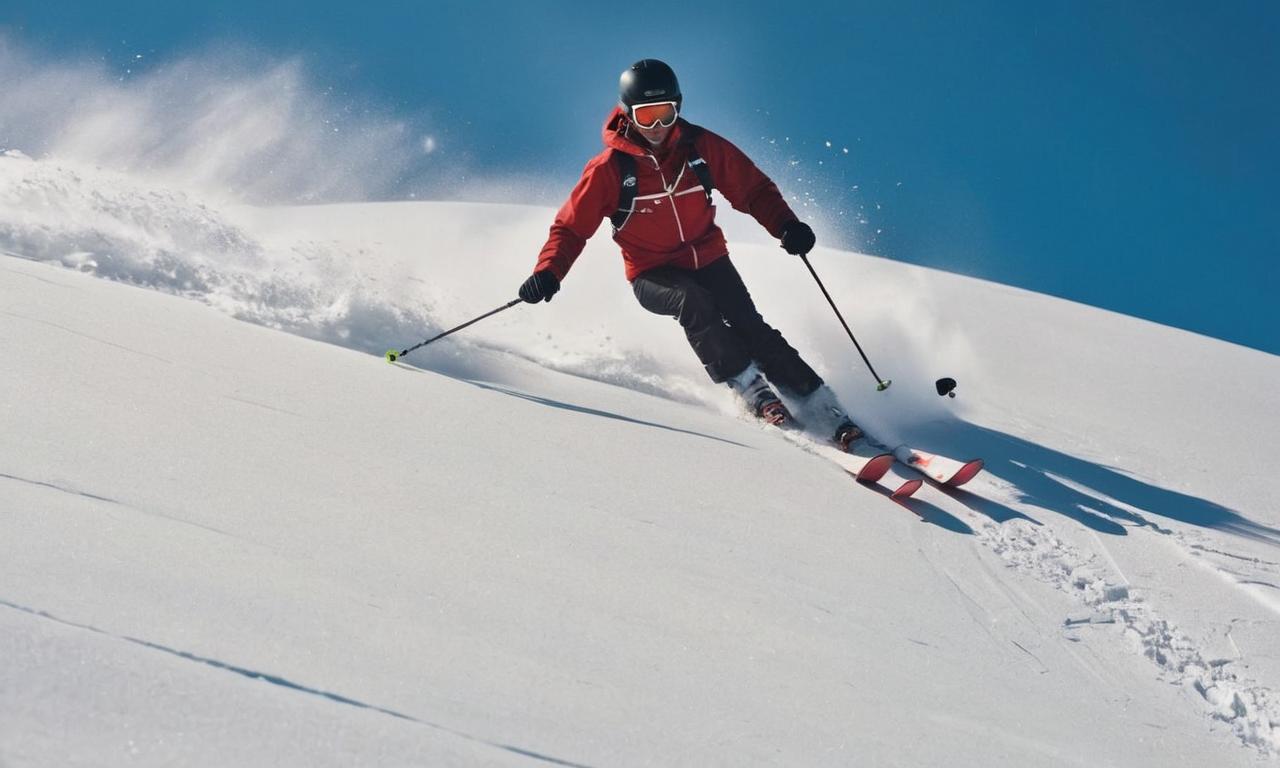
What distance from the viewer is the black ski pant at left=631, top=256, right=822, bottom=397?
534 cm

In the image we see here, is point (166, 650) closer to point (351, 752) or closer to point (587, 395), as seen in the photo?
point (351, 752)

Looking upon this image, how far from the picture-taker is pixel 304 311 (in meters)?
5.36

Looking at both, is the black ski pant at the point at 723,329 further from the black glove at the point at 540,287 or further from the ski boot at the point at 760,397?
the black glove at the point at 540,287

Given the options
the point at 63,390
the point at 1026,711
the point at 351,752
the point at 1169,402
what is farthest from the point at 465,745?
the point at 1169,402

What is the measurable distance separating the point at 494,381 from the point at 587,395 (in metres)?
0.47

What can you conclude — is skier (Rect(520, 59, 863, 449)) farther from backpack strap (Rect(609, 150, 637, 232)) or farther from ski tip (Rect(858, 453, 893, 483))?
ski tip (Rect(858, 453, 893, 483))

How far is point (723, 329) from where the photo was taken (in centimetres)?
539

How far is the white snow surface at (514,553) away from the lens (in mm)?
1617

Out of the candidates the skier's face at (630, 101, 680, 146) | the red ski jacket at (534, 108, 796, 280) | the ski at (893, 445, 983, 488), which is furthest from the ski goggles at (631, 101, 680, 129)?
the ski at (893, 445, 983, 488)

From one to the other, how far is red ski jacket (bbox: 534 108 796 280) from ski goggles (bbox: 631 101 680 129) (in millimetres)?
142

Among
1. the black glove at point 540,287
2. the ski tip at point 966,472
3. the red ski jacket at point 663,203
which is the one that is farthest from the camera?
the red ski jacket at point 663,203

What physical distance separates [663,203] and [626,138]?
0.43 meters

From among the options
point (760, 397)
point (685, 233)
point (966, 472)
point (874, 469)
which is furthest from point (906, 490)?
point (685, 233)

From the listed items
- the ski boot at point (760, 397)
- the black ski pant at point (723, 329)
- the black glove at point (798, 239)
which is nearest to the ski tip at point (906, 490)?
the ski boot at point (760, 397)
